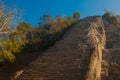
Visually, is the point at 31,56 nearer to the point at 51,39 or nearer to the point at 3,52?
the point at 51,39

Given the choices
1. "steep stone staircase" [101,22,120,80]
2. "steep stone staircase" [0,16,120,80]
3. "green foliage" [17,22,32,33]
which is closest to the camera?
"steep stone staircase" [0,16,120,80]

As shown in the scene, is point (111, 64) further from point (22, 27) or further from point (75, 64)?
point (22, 27)

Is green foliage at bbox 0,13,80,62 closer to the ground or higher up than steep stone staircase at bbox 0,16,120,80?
higher up

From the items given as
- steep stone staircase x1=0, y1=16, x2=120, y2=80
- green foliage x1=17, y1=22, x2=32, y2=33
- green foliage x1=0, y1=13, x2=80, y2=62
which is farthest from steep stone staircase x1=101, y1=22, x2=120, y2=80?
green foliage x1=17, y1=22, x2=32, y2=33

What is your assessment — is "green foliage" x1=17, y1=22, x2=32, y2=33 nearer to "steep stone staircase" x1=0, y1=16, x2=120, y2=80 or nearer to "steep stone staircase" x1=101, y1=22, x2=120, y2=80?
"steep stone staircase" x1=0, y1=16, x2=120, y2=80

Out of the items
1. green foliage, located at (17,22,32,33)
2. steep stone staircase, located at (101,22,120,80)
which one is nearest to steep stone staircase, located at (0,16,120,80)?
steep stone staircase, located at (101,22,120,80)

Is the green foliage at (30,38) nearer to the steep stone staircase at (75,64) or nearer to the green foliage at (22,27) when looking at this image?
the green foliage at (22,27)

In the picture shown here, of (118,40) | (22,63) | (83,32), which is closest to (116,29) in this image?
(118,40)

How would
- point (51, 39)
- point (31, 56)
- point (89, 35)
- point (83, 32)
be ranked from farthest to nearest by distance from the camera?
point (51, 39) < point (31, 56) < point (83, 32) < point (89, 35)

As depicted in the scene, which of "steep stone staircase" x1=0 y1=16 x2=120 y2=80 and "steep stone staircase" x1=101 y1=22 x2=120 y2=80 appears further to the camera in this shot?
"steep stone staircase" x1=101 y1=22 x2=120 y2=80

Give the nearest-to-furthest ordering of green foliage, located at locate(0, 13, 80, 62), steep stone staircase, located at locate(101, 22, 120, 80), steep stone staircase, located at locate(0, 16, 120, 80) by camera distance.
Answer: steep stone staircase, located at locate(0, 16, 120, 80) → steep stone staircase, located at locate(101, 22, 120, 80) → green foliage, located at locate(0, 13, 80, 62)

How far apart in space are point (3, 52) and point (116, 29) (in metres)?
16.7

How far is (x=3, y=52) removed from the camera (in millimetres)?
21406

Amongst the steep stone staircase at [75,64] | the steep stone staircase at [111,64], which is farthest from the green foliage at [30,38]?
the steep stone staircase at [111,64]
